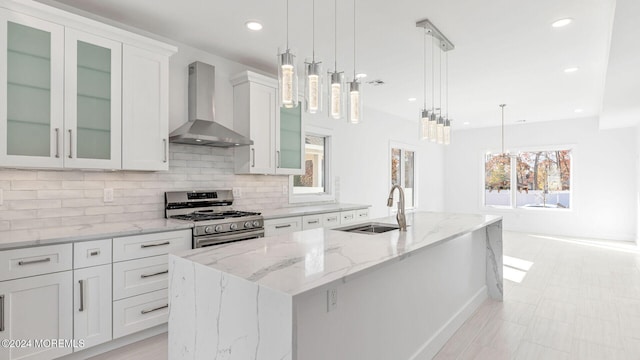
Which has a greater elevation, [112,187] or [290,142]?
[290,142]

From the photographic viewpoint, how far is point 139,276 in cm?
260

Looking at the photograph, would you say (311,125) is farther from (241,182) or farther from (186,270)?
(186,270)

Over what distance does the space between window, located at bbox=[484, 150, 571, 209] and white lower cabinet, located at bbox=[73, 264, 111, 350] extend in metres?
8.58

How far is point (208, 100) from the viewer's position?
140 inches

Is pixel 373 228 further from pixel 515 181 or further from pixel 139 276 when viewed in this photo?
pixel 515 181

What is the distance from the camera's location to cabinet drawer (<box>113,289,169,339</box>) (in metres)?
2.51

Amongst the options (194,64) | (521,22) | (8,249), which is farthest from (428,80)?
→ (8,249)

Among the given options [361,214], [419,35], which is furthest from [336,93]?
[361,214]

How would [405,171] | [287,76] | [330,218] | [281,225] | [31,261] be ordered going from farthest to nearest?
[405,171]
[330,218]
[281,225]
[31,261]
[287,76]

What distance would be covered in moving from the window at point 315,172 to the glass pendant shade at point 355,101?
2.63 meters

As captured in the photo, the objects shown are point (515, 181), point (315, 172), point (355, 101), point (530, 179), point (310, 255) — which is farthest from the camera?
point (515, 181)

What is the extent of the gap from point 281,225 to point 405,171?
457 centimetres

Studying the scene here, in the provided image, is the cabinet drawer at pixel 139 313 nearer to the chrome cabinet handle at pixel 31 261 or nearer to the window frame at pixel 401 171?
the chrome cabinet handle at pixel 31 261

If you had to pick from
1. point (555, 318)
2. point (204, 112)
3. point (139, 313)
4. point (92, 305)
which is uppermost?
point (204, 112)
